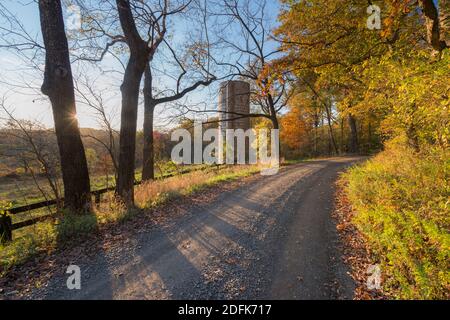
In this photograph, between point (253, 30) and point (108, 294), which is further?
point (253, 30)

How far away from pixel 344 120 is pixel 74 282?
109 ft

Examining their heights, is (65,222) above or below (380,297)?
above

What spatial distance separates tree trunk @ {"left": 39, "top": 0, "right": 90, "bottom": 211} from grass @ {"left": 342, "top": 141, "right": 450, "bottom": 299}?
653 centimetres

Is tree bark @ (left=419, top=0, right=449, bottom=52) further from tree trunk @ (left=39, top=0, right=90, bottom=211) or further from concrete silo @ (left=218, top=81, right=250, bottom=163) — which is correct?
concrete silo @ (left=218, top=81, right=250, bottom=163)

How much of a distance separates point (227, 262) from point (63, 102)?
18.3 feet

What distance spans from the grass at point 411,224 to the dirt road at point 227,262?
2.16 ft

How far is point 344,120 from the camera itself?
→ 99.3ft

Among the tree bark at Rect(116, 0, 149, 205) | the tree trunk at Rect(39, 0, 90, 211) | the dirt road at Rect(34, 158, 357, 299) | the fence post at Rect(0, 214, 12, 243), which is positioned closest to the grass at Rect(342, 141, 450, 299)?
the dirt road at Rect(34, 158, 357, 299)

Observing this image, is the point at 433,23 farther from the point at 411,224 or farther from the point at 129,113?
the point at 129,113

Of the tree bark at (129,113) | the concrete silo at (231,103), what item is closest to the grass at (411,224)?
the tree bark at (129,113)

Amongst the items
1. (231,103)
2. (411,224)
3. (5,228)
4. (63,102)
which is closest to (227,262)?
(411,224)

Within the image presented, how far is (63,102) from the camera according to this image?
5.70 metres
